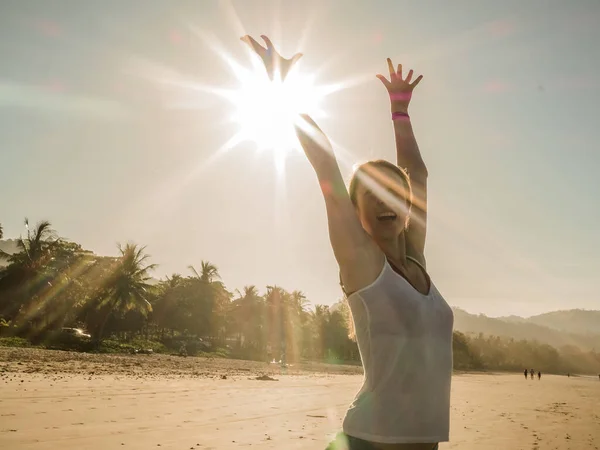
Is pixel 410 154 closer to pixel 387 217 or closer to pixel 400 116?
pixel 400 116

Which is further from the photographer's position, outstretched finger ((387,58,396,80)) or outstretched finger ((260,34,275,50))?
outstretched finger ((387,58,396,80))

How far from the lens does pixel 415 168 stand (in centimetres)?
236

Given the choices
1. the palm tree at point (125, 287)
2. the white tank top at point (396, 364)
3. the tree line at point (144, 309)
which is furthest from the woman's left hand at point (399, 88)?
the palm tree at point (125, 287)

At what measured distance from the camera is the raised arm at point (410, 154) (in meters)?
2.07

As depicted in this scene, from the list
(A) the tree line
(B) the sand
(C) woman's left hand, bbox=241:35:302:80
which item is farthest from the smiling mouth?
(A) the tree line

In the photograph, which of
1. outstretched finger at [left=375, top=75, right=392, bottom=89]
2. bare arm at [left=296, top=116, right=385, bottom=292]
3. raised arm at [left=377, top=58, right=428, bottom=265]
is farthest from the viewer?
outstretched finger at [left=375, top=75, right=392, bottom=89]

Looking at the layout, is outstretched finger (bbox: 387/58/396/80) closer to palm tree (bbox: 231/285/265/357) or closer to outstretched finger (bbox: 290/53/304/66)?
outstretched finger (bbox: 290/53/304/66)

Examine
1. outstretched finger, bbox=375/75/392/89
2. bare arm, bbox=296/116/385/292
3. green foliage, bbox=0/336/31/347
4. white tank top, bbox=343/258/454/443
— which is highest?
outstretched finger, bbox=375/75/392/89

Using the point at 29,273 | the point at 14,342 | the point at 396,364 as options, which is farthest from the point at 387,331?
the point at 29,273

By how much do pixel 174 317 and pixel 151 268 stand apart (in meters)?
10.3

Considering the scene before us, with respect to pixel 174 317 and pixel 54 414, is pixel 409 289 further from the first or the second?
pixel 174 317

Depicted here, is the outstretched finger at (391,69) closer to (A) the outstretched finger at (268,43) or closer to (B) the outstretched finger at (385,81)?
(B) the outstretched finger at (385,81)

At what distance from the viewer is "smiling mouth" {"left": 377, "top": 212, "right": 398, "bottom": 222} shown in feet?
5.21

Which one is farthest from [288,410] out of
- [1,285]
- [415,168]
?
[1,285]
